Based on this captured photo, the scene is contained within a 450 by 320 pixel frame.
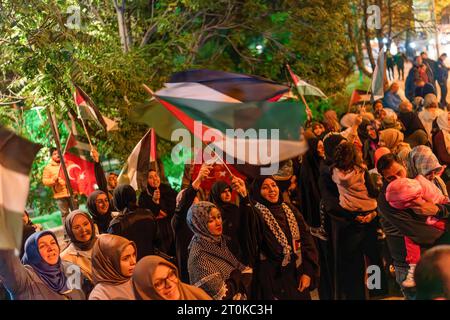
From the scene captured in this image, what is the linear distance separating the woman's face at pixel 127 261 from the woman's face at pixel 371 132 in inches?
207

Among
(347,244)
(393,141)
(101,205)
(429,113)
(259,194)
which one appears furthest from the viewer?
(429,113)

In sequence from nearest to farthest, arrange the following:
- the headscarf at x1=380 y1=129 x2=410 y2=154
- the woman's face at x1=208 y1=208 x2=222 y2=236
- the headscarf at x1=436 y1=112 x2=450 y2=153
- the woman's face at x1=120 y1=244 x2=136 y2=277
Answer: the woman's face at x1=120 y1=244 x2=136 y2=277
the woman's face at x1=208 y1=208 x2=222 y2=236
the headscarf at x1=380 y1=129 x2=410 y2=154
the headscarf at x1=436 y1=112 x2=450 y2=153

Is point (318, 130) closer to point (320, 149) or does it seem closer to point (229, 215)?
point (320, 149)

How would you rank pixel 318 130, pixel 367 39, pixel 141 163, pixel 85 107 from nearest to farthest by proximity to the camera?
pixel 141 163
pixel 85 107
pixel 318 130
pixel 367 39

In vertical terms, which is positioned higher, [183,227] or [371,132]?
[371,132]

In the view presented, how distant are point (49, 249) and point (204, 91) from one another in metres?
1.97

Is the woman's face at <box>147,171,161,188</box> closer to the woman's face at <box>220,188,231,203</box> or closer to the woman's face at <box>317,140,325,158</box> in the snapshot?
the woman's face at <box>220,188,231,203</box>

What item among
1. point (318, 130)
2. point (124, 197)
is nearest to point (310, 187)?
point (318, 130)

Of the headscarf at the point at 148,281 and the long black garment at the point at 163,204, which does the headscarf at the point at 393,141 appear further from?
the headscarf at the point at 148,281

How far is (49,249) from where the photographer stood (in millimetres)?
6766

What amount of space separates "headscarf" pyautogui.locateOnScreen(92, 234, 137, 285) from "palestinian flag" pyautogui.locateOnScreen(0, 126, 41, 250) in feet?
1.97

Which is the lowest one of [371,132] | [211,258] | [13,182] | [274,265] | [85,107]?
[274,265]

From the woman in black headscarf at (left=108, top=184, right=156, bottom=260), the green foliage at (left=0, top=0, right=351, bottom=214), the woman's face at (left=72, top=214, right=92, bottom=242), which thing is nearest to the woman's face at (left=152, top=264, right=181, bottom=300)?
the woman's face at (left=72, top=214, right=92, bottom=242)

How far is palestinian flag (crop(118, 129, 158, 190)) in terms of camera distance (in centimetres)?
900
